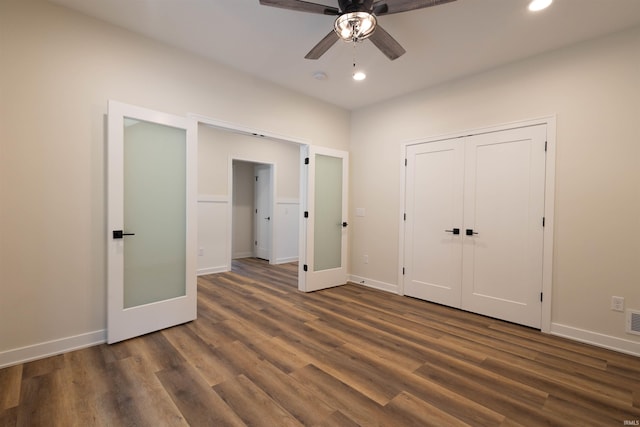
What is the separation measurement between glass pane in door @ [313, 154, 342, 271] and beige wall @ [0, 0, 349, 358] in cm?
234

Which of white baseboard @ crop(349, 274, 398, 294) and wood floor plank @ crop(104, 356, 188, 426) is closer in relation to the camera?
wood floor plank @ crop(104, 356, 188, 426)

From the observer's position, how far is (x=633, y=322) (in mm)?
2494

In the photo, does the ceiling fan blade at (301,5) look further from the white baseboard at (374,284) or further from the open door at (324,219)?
the white baseboard at (374,284)

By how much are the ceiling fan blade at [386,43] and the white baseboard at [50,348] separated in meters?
3.50

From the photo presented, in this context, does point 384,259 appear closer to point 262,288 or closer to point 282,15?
point 262,288

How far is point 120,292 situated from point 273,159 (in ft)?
14.2

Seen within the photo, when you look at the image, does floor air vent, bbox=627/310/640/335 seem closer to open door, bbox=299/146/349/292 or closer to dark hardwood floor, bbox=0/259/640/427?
dark hardwood floor, bbox=0/259/640/427

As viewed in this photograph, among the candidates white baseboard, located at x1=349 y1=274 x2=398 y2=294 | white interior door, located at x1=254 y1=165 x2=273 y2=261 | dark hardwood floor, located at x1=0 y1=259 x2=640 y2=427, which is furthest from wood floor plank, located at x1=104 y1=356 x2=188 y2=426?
white interior door, located at x1=254 y1=165 x2=273 y2=261

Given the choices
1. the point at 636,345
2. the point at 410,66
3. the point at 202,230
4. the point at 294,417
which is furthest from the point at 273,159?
the point at 636,345

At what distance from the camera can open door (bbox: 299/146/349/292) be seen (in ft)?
13.8

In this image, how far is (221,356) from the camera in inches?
92.5

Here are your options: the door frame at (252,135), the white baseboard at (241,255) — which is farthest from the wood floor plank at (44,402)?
the white baseboard at (241,255)

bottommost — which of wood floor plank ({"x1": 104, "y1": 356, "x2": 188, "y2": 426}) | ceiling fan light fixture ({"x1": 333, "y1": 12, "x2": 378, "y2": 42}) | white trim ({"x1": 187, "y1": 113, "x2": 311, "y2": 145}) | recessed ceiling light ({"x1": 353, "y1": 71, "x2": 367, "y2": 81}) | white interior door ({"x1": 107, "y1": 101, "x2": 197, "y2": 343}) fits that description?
wood floor plank ({"x1": 104, "y1": 356, "x2": 188, "y2": 426})

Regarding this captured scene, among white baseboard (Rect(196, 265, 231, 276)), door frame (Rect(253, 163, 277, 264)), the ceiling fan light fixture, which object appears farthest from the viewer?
door frame (Rect(253, 163, 277, 264))
